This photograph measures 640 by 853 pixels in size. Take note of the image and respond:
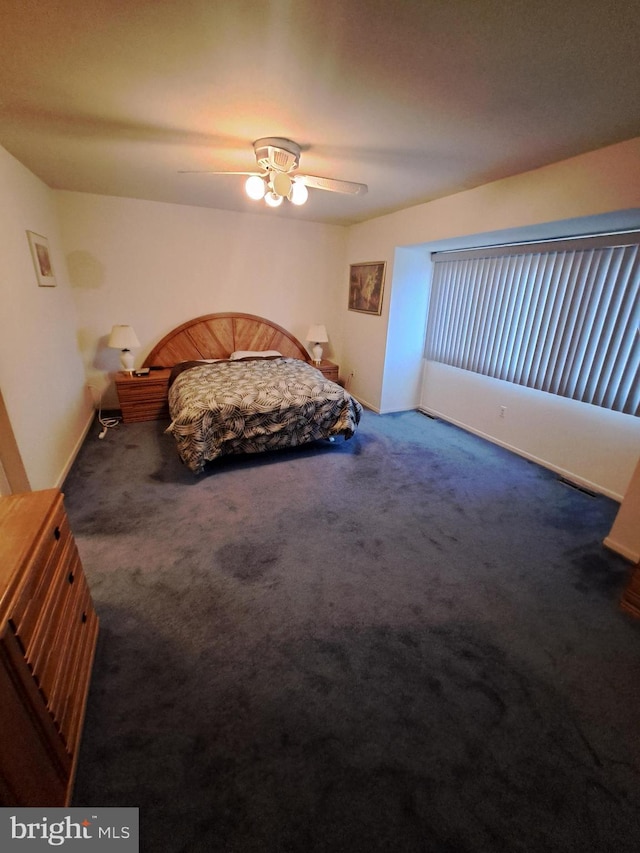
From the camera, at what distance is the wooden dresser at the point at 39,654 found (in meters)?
0.86

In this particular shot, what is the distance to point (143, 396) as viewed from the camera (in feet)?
12.5

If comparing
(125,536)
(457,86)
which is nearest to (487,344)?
(457,86)

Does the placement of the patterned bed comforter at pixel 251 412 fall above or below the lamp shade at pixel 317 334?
below

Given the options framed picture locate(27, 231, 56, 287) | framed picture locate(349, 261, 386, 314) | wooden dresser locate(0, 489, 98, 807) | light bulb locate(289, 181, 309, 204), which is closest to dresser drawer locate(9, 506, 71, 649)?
wooden dresser locate(0, 489, 98, 807)

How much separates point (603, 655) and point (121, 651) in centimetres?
213

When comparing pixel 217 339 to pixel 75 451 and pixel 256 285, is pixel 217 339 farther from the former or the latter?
pixel 75 451

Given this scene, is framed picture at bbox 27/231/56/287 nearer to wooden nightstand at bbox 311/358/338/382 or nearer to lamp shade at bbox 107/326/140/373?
lamp shade at bbox 107/326/140/373

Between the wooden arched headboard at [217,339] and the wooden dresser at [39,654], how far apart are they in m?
3.19

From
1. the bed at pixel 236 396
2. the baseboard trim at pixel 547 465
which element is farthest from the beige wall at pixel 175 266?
the baseboard trim at pixel 547 465

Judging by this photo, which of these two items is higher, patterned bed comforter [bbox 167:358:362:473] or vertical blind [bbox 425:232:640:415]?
vertical blind [bbox 425:232:640:415]

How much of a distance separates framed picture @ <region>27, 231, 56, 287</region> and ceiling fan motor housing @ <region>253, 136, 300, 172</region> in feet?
6.11

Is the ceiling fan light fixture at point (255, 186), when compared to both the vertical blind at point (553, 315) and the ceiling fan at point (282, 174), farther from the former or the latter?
the vertical blind at point (553, 315)

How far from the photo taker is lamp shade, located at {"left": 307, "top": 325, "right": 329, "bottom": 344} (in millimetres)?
4637

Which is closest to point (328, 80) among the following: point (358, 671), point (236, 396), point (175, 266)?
point (236, 396)
